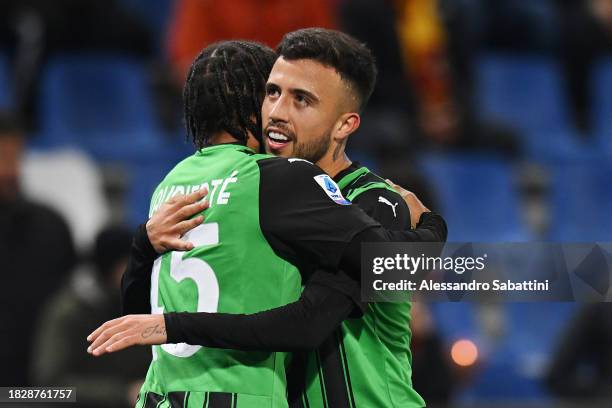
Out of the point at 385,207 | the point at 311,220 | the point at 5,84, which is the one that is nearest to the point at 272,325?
the point at 311,220

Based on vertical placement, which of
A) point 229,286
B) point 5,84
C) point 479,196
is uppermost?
point 5,84

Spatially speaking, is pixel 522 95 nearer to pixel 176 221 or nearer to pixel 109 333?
pixel 176 221

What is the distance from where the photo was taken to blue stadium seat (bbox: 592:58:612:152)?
10000 millimetres

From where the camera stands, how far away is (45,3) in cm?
862

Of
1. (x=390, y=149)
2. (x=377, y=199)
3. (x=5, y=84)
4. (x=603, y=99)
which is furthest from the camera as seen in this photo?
(x=603, y=99)

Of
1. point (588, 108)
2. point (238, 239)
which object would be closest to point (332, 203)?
point (238, 239)

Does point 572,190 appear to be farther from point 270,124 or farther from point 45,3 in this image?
point 270,124

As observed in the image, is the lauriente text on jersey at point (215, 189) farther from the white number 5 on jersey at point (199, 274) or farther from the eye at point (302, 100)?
the eye at point (302, 100)

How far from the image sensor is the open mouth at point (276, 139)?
3678 mm

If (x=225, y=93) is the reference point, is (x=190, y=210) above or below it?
below

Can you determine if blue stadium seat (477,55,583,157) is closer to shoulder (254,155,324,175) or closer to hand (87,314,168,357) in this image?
shoulder (254,155,324,175)

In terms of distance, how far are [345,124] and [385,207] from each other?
0.37 meters

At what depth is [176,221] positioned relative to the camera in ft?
11.5

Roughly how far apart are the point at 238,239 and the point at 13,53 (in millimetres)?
5778
